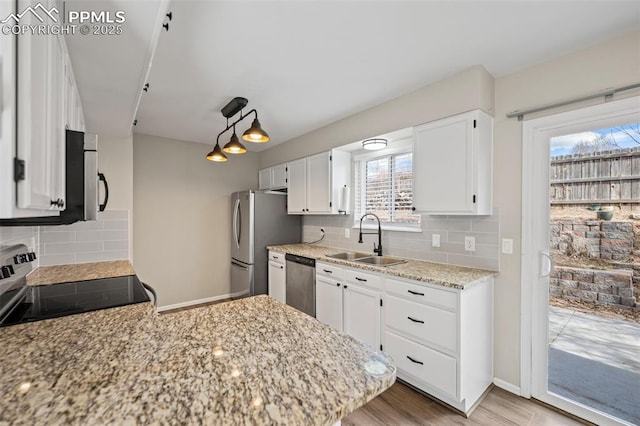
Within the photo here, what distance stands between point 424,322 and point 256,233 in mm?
2456

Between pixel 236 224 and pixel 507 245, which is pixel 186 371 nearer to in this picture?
pixel 507 245

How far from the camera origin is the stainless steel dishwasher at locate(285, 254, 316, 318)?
3.02m

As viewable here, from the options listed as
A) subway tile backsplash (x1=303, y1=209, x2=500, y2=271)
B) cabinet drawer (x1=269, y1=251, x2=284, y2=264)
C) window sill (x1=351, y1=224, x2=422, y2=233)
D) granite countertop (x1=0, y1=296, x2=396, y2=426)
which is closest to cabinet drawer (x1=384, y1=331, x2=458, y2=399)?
subway tile backsplash (x1=303, y1=209, x2=500, y2=271)

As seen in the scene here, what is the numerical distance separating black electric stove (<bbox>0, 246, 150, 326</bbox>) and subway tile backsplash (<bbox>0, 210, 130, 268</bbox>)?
814mm

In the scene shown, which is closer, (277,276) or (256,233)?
(277,276)

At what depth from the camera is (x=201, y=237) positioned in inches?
168

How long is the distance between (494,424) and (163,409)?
6.92 ft

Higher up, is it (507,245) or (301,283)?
(507,245)

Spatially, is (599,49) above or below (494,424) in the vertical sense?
above

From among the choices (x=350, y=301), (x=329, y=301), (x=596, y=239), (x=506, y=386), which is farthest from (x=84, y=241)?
(x=596, y=239)

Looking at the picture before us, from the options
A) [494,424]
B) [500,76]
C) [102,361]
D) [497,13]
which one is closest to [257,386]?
[102,361]

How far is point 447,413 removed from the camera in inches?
76.1

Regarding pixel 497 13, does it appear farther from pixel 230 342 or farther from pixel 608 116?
pixel 230 342

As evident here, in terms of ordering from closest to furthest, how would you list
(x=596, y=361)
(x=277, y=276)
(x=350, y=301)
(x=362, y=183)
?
(x=596, y=361), (x=350, y=301), (x=362, y=183), (x=277, y=276)
